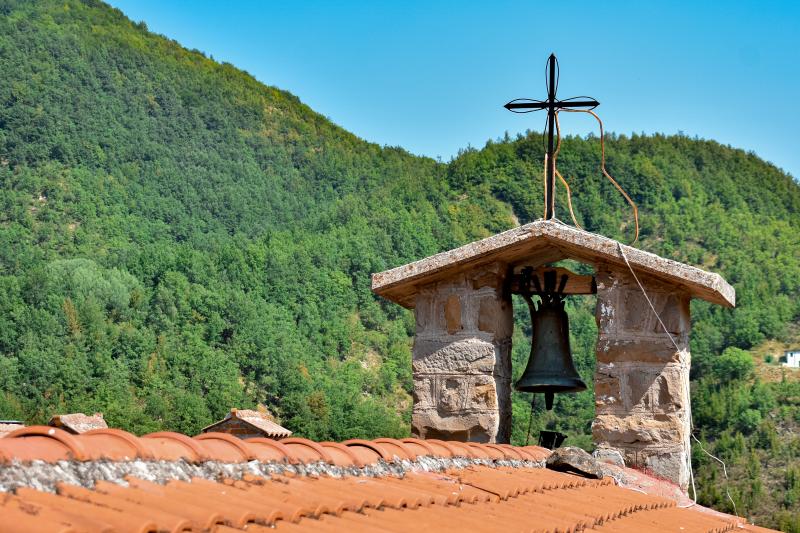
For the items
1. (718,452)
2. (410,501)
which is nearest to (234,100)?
(718,452)

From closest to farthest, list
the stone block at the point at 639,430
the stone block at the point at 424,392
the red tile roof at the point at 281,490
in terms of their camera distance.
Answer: the red tile roof at the point at 281,490, the stone block at the point at 639,430, the stone block at the point at 424,392

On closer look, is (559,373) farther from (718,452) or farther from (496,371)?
(718,452)

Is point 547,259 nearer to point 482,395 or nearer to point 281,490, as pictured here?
point 482,395

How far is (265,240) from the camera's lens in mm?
35656

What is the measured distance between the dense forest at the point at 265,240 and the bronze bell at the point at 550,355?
13.1 meters

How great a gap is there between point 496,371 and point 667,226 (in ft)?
98.9

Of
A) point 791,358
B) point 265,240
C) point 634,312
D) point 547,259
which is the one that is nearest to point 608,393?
point 634,312

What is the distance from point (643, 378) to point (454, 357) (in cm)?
97

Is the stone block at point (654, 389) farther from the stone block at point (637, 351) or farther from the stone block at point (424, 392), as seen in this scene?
the stone block at point (424, 392)

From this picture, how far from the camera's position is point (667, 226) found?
35062 mm

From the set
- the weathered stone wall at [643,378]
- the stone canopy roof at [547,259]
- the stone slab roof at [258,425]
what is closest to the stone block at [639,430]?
the weathered stone wall at [643,378]

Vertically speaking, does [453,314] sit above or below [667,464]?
above

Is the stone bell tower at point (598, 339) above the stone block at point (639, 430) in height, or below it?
above

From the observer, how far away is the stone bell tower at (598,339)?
18.3ft
